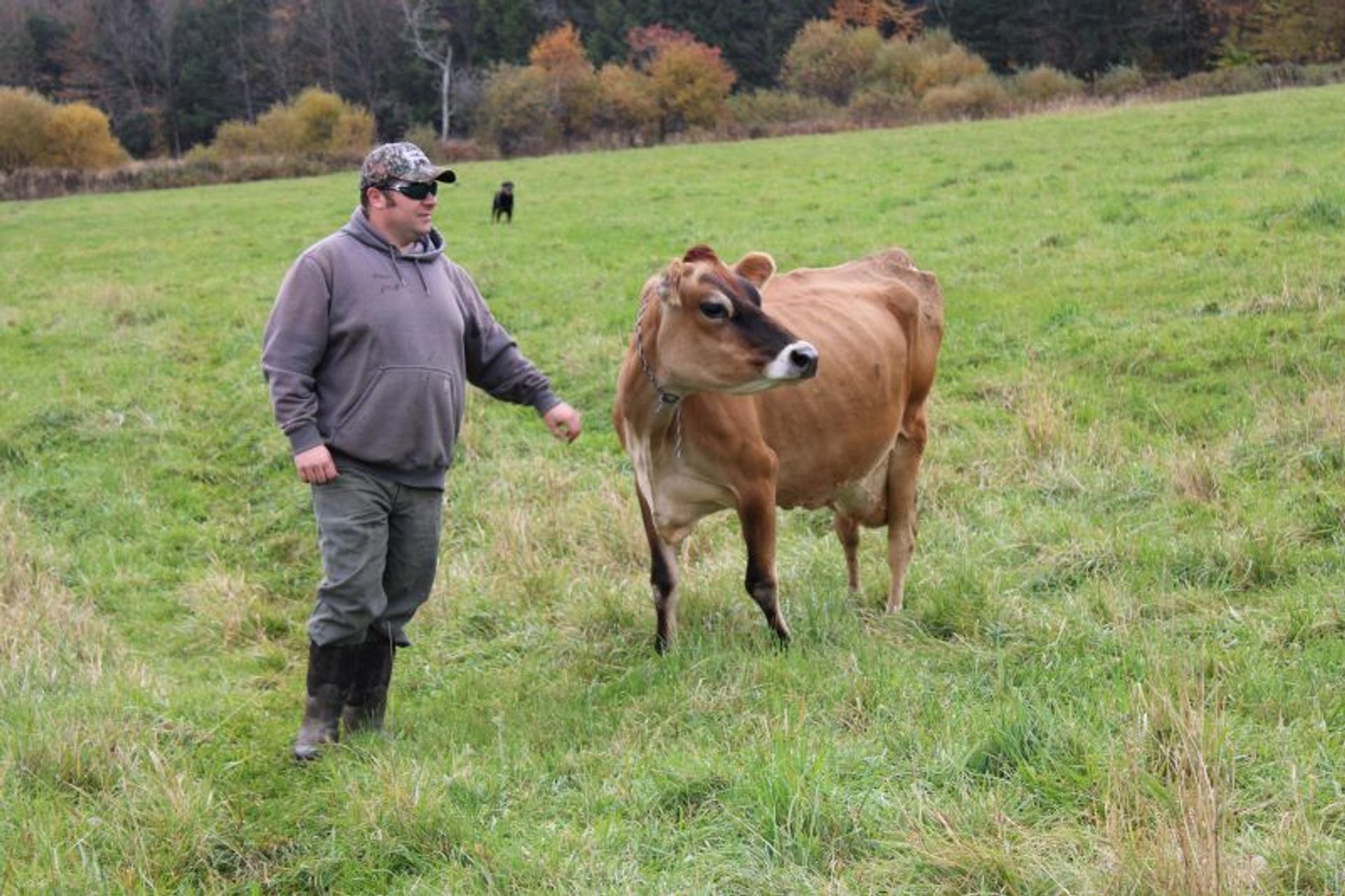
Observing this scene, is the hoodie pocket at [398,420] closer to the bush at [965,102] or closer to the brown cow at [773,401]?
the brown cow at [773,401]

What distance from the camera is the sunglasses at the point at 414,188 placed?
16.3ft

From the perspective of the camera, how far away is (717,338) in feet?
16.5

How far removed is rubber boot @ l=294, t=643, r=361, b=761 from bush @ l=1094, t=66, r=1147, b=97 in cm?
3990

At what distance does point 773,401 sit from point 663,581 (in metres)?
1.01

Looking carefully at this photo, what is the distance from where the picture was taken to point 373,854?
3.90m

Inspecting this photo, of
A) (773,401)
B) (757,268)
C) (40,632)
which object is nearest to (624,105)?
(40,632)

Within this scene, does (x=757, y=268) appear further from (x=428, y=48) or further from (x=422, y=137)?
(x=428, y=48)

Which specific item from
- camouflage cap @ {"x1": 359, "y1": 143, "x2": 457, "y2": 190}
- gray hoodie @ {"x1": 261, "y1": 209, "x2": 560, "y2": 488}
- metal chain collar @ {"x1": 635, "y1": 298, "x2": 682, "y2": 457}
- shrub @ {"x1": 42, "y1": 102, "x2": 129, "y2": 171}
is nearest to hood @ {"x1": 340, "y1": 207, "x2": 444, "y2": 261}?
gray hoodie @ {"x1": 261, "y1": 209, "x2": 560, "y2": 488}

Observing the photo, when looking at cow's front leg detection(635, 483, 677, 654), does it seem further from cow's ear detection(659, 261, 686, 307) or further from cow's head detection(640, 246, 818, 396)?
cow's ear detection(659, 261, 686, 307)

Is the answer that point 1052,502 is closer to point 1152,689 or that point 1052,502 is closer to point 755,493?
point 755,493

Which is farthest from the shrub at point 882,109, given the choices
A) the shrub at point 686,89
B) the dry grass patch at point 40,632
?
the dry grass patch at point 40,632

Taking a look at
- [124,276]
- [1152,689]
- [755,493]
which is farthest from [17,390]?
[1152,689]

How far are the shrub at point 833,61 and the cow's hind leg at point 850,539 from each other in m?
55.8

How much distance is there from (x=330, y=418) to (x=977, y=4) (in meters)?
67.5
